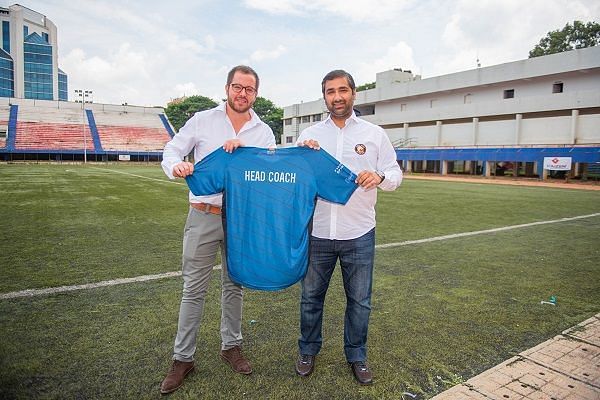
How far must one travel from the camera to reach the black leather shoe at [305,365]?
2.63 meters

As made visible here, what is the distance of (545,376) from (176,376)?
94.8 inches

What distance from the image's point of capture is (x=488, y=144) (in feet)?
112

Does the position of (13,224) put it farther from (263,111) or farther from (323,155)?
(263,111)

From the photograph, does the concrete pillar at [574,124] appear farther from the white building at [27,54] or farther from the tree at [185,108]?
the white building at [27,54]

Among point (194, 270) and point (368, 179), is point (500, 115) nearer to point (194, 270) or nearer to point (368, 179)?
point (368, 179)

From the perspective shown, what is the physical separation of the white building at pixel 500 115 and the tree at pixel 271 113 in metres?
23.5

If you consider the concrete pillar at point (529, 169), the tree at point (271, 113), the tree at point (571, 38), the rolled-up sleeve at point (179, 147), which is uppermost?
the tree at point (571, 38)

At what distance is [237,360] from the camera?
2.68 metres

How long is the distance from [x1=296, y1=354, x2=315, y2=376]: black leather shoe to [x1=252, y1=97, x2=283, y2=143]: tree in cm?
6519

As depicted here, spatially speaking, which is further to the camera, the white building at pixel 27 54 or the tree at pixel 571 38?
the white building at pixel 27 54

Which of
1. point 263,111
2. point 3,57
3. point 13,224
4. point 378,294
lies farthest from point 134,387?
point 3,57

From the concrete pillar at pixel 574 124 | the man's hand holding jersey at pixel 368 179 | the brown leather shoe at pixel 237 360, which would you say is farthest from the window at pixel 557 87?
the brown leather shoe at pixel 237 360

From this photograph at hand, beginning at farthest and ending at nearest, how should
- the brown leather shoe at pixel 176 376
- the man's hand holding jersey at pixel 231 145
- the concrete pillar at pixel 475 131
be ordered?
the concrete pillar at pixel 475 131, the man's hand holding jersey at pixel 231 145, the brown leather shoe at pixel 176 376

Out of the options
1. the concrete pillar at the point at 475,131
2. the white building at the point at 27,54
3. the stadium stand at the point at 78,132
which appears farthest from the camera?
the white building at the point at 27,54
